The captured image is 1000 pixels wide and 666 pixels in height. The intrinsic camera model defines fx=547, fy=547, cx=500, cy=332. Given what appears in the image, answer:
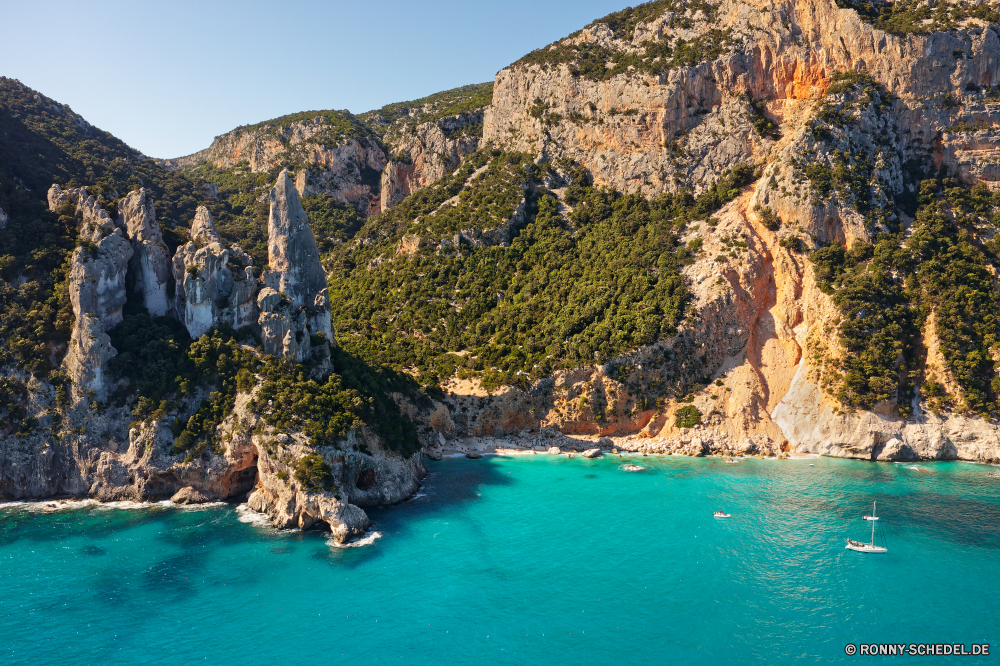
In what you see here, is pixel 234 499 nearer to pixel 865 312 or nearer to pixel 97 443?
pixel 97 443

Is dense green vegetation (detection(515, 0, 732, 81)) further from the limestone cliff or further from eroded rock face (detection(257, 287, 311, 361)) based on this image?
eroded rock face (detection(257, 287, 311, 361))

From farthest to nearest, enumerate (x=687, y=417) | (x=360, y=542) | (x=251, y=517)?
1. (x=687, y=417)
2. (x=251, y=517)
3. (x=360, y=542)

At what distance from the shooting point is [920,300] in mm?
55062

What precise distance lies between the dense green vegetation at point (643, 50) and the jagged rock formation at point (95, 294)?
65342 millimetres

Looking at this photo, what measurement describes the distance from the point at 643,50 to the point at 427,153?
40.1m

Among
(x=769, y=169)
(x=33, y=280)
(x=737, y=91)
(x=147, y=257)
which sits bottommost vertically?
(x=33, y=280)

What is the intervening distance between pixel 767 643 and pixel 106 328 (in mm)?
49135

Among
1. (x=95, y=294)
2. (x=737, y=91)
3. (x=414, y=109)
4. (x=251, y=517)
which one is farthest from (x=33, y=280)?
(x=414, y=109)

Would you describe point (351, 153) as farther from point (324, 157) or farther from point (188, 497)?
point (188, 497)

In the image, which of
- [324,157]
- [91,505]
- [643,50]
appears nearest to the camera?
[91,505]

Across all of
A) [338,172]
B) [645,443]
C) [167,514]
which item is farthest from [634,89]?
[167,514]

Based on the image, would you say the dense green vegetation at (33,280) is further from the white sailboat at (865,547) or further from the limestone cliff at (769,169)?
the white sailboat at (865,547)

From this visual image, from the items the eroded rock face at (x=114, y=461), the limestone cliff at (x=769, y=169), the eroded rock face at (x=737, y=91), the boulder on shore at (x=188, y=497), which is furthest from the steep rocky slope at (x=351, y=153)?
the boulder on shore at (x=188, y=497)

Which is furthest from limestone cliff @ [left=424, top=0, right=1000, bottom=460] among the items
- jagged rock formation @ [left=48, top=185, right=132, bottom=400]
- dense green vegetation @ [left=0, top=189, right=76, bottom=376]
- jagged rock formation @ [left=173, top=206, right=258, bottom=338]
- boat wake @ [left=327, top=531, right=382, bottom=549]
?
dense green vegetation @ [left=0, top=189, right=76, bottom=376]
